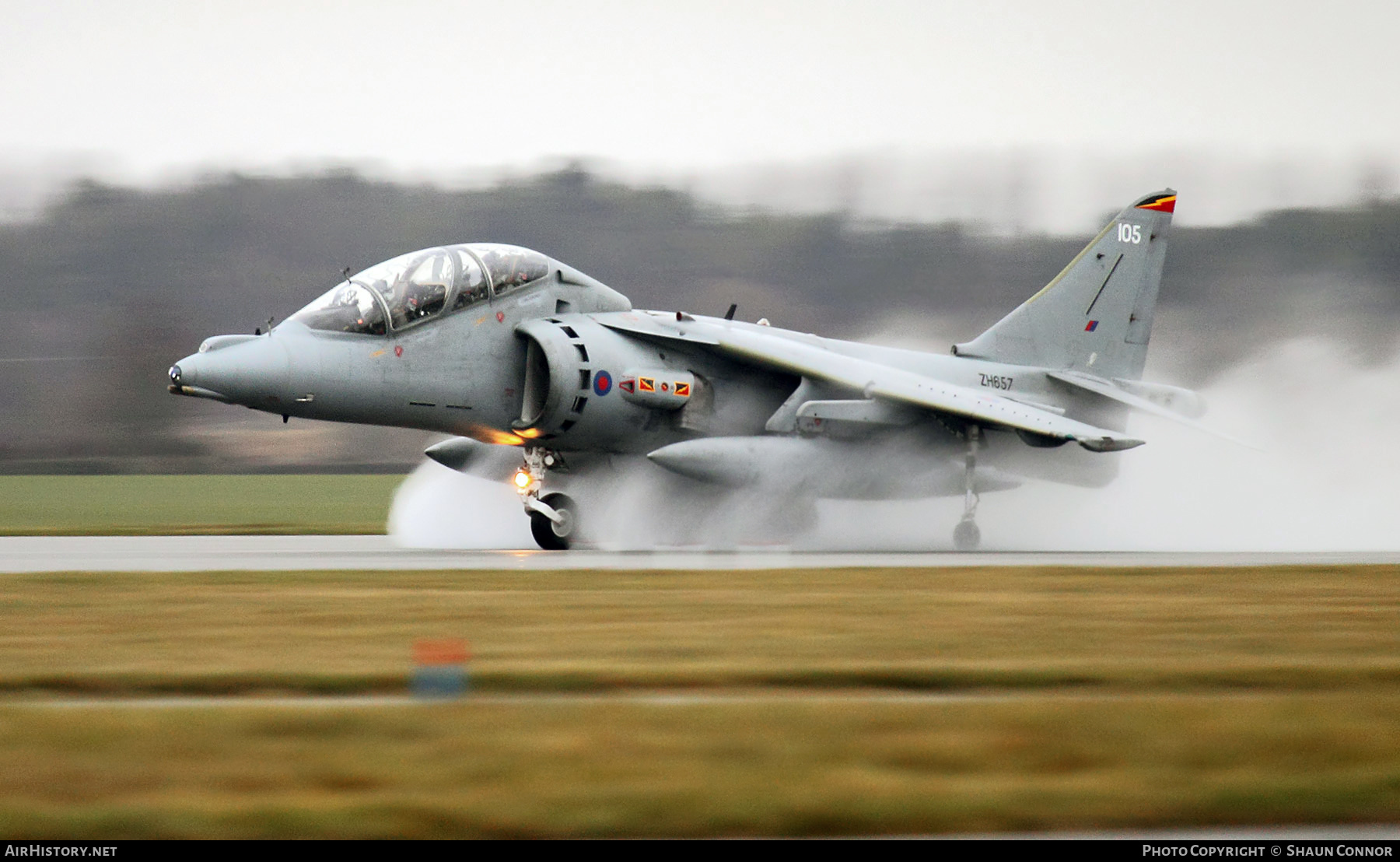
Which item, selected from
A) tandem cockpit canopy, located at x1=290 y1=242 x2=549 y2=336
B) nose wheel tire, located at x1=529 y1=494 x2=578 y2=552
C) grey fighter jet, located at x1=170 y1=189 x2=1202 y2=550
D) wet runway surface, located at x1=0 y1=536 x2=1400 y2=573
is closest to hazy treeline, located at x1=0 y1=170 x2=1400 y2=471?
grey fighter jet, located at x1=170 y1=189 x2=1202 y2=550

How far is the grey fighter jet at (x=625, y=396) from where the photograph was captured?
1478cm

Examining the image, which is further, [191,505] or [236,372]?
[191,505]

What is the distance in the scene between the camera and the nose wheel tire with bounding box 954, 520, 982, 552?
17031 millimetres

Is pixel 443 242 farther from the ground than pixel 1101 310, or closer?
closer

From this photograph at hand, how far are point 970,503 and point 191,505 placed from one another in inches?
695

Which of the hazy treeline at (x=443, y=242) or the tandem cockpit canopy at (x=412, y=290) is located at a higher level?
the tandem cockpit canopy at (x=412, y=290)

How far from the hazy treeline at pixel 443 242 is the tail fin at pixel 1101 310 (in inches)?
583

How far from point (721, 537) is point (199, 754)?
441 inches

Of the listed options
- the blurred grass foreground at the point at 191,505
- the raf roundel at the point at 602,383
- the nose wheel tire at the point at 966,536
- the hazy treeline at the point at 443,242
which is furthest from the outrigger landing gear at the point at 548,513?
the hazy treeline at the point at 443,242

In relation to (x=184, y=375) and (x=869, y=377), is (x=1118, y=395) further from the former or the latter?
(x=184, y=375)

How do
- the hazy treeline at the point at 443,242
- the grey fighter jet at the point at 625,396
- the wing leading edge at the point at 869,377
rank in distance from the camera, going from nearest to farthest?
the grey fighter jet at the point at 625,396 < the wing leading edge at the point at 869,377 < the hazy treeline at the point at 443,242

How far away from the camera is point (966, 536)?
1705cm

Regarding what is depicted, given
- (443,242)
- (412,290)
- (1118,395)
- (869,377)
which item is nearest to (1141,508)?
(1118,395)

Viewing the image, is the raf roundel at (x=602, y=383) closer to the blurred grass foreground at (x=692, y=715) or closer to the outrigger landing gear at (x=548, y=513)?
the outrigger landing gear at (x=548, y=513)
